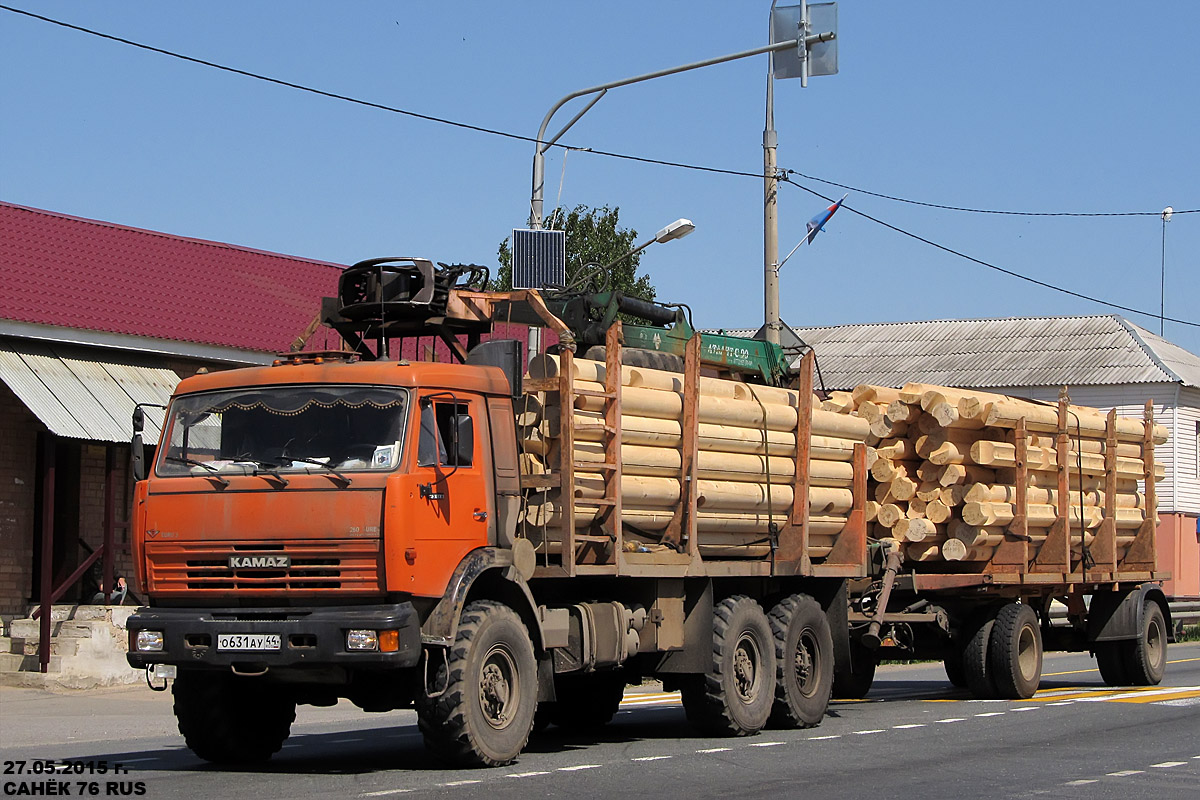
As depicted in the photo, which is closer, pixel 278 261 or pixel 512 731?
pixel 512 731

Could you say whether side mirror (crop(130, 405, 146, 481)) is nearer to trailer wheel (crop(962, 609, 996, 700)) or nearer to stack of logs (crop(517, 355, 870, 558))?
stack of logs (crop(517, 355, 870, 558))

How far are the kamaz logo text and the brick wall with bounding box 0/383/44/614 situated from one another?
11600 millimetres

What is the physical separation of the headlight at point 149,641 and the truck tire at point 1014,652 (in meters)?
9.74

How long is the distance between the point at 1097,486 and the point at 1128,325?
30.3 m

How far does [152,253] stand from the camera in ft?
80.6

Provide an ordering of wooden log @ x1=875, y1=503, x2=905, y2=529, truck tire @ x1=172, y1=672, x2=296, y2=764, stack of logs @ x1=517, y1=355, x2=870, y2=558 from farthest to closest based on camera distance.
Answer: wooden log @ x1=875, y1=503, x2=905, y2=529 → stack of logs @ x1=517, y1=355, x2=870, y2=558 → truck tire @ x1=172, y1=672, x2=296, y2=764

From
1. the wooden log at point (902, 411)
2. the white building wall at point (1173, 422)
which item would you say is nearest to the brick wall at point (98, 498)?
the wooden log at point (902, 411)

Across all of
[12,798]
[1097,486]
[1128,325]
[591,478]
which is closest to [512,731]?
[591,478]

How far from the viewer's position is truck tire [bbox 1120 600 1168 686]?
64.2 feet

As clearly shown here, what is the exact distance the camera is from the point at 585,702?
1472 cm

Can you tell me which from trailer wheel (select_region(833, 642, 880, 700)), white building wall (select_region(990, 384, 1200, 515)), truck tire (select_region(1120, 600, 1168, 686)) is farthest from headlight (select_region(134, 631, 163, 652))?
white building wall (select_region(990, 384, 1200, 515))

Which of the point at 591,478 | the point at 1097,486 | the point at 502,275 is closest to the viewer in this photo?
the point at 591,478

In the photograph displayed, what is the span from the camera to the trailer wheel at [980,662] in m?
17.4

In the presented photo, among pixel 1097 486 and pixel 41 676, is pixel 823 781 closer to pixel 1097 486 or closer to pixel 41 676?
pixel 1097 486
